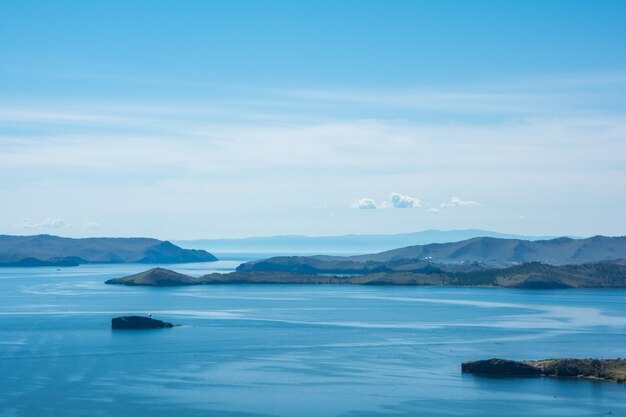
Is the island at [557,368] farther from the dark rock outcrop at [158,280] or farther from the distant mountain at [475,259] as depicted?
the distant mountain at [475,259]

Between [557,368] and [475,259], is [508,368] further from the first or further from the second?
[475,259]

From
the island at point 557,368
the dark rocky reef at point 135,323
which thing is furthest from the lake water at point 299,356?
the dark rocky reef at point 135,323

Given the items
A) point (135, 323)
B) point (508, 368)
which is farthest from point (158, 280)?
point (508, 368)

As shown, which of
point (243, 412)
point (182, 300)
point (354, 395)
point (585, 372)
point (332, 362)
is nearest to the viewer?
point (243, 412)

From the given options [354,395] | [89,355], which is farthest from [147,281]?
[354,395]

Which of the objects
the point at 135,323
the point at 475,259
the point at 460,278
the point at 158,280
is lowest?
the point at 135,323

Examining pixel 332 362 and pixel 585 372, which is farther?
pixel 332 362

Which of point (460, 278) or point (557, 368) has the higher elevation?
point (460, 278)

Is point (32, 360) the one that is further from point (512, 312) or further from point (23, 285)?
point (23, 285)
